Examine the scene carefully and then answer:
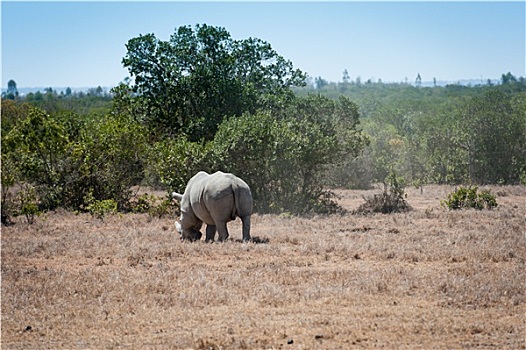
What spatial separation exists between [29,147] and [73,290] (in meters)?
12.7

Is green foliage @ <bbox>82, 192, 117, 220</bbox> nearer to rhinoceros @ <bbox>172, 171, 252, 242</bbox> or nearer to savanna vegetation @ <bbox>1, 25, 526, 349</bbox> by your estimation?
savanna vegetation @ <bbox>1, 25, 526, 349</bbox>

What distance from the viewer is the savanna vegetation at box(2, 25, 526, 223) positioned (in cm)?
2273

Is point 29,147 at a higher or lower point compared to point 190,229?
higher

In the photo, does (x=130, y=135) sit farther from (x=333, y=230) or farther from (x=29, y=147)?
(x=333, y=230)

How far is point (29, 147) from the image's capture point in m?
22.7

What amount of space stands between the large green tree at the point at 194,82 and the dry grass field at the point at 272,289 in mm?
10042

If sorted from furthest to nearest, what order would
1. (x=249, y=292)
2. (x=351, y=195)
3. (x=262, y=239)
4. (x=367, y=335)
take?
(x=351, y=195), (x=262, y=239), (x=249, y=292), (x=367, y=335)

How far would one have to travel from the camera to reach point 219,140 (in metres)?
22.8

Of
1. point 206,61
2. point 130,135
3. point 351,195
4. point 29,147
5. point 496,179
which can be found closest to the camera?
point 29,147

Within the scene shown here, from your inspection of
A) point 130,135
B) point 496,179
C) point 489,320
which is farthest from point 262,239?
point 496,179

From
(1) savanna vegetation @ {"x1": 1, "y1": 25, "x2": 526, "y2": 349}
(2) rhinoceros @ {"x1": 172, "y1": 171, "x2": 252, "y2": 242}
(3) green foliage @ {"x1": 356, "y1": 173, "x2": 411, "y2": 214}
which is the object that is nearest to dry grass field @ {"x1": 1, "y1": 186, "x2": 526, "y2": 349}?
(1) savanna vegetation @ {"x1": 1, "y1": 25, "x2": 526, "y2": 349}

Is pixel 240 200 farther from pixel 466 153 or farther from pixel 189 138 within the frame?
pixel 466 153

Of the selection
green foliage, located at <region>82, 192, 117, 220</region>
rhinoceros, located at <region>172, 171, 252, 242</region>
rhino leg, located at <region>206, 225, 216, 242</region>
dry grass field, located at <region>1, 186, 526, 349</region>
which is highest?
rhinoceros, located at <region>172, 171, 252, 242</region>

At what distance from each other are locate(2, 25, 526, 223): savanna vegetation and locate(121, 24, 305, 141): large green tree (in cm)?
4
